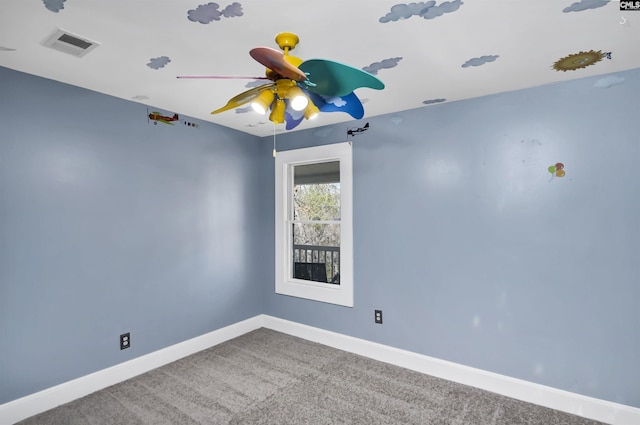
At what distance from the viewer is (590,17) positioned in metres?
1.70

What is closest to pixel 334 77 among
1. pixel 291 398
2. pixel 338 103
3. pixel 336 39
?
pixel 338 103

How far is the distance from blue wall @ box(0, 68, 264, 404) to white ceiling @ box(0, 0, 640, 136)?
1.32ft

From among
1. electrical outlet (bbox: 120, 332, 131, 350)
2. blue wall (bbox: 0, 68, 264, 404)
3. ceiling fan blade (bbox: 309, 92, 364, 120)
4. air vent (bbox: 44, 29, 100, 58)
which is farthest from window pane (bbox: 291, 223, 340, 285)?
air vent (bbox: 44, 29, 100, 58)

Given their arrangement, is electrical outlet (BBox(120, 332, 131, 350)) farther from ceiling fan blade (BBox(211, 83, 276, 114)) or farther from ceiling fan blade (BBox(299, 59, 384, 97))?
ceiling fan blade (BBox(299, 59, 384, 97))

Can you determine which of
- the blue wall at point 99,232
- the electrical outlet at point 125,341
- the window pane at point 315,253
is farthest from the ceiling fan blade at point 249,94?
the window pane at point 315,253

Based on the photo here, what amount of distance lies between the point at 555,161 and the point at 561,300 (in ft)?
3.43

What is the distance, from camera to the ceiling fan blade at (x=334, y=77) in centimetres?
134

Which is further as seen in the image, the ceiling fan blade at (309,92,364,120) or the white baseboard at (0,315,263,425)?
the white baseboard at (0,315,263,425)

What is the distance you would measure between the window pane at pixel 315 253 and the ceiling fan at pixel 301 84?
7.95 ft

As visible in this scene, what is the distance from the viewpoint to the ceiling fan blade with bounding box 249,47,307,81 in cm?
125

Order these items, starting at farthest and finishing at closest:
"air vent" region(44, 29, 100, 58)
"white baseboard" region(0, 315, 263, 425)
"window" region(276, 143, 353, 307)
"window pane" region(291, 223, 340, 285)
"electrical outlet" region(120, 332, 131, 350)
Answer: "window pane" region(291, 223, 340, 285) → "window" region(276, 143, 353, 307) → "electrical outlet" region(120, 332, 131, 350) → "white baseboard" region(0, 315, 263, 425) → "air vent" region(44, 29, 100, 58)

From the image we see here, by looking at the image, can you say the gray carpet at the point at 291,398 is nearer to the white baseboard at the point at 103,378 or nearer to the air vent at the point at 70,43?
the white baseboard at the point at 103,378

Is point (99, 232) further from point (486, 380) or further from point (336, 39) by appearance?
point (486, 380)

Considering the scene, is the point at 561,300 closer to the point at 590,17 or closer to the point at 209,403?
the point at 590,17
